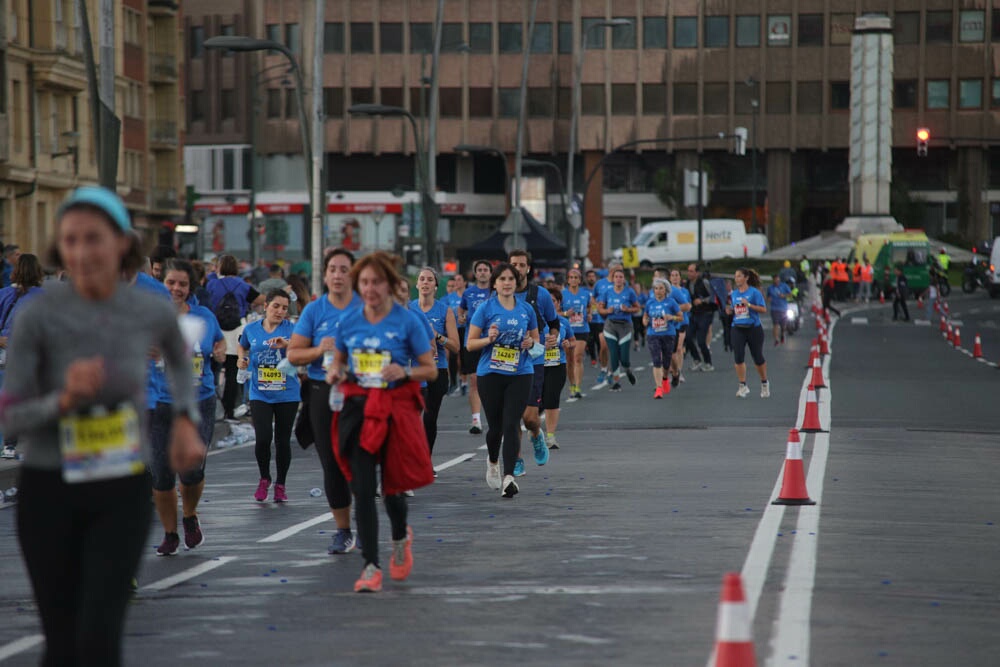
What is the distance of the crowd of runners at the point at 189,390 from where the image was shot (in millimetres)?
5484

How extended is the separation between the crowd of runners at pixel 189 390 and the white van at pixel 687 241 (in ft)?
223

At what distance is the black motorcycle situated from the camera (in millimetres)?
79875

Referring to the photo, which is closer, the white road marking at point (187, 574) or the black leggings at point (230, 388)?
the white road marking at point (187, 574)

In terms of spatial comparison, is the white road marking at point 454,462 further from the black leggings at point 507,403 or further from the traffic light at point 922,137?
the traffic light at point 922,137

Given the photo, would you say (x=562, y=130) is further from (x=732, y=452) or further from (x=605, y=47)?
(x=732, y=452)

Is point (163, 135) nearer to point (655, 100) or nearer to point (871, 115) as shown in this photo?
point (655, 100)

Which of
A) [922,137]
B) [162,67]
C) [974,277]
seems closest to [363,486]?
[922,137]

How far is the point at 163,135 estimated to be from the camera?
82.9 m

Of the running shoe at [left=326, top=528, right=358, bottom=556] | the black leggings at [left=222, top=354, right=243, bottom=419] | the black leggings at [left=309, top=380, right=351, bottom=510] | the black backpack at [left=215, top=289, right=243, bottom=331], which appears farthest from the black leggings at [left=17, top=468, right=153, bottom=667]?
the black backpack at [left=215, top=289, right=243, bottom=331]

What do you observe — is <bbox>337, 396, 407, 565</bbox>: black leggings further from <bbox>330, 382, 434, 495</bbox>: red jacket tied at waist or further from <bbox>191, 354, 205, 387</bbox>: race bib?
<bbox>191, 354, 205, 387</bbox>: race bib

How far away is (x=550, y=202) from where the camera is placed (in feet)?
346

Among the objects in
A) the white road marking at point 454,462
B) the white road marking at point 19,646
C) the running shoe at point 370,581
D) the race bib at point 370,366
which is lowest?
the white road marking at point 454,462

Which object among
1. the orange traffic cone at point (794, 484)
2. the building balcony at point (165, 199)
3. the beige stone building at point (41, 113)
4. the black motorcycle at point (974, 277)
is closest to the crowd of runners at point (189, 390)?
the orange traffic cone at point (794, 484)

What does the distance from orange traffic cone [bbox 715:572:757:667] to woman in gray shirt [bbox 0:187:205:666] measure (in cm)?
158
